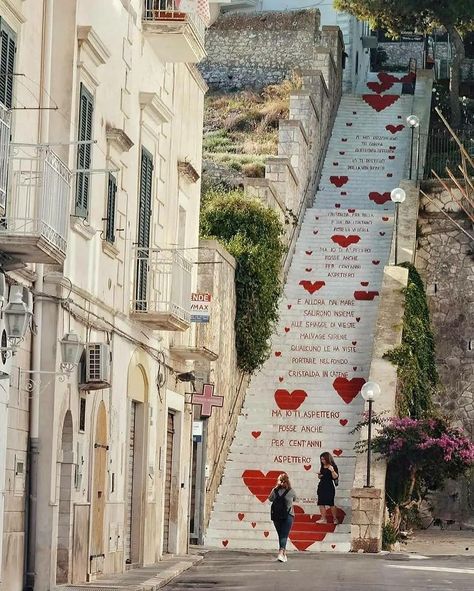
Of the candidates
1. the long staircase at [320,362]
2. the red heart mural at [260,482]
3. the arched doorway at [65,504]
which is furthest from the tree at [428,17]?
the arched doorway at [65,504]

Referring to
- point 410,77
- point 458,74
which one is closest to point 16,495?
point 458,74

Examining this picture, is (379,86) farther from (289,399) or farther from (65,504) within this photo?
(65,504)

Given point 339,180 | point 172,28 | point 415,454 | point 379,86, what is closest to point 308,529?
point 415,454

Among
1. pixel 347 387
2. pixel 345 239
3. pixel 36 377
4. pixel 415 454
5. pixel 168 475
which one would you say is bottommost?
pixel 168 475

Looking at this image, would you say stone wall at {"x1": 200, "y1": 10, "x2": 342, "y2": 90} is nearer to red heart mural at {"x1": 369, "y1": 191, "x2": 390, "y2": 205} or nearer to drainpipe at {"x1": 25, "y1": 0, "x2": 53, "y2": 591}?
red heart mural at {"x1": 369, "y1": 191, "x2": 390, "y2": 205}

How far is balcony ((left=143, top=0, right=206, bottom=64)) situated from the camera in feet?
84.3

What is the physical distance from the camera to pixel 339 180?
4703 centimetres

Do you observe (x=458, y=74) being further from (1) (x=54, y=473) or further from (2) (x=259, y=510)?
(1) (x=54, y=473)

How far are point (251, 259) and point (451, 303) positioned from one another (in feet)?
20.7

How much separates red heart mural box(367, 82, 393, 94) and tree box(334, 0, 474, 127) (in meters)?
3.16

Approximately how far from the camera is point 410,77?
55.1m

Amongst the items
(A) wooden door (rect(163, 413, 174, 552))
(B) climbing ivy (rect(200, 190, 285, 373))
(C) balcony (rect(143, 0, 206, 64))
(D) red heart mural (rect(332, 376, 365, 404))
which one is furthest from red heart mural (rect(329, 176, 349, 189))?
(C) balcony (rect(143, 0, 206, 64))

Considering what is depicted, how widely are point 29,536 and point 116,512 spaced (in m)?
4.53

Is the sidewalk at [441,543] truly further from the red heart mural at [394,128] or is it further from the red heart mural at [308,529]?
the red heart mural at [394,128]
